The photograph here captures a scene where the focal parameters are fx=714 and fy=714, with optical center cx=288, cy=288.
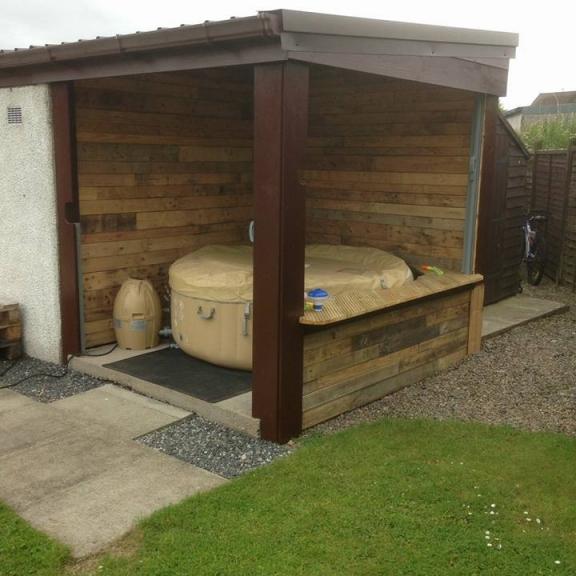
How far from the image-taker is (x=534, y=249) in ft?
31.8

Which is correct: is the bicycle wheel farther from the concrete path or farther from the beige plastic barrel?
the concrete path

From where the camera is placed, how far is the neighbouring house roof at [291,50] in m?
3.97

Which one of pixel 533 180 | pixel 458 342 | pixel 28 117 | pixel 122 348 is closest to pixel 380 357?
pixel 458 342

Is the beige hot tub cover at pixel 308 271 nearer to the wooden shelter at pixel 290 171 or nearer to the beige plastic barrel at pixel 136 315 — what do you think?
the wooden shelter at pixel 290 171

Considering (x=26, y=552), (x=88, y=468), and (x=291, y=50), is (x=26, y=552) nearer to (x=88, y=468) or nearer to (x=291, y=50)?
(x=88, y=468)

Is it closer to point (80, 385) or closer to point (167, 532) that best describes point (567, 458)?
point (167, 532)

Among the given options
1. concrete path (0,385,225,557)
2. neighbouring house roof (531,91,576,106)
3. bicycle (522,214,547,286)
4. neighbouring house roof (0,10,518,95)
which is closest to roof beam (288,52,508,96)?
neighbouring house roof (0,10,518,95)

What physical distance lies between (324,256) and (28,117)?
2.76 metres

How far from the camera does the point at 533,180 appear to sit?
1095cm

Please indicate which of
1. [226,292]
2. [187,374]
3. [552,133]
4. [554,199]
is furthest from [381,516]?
[552,133]

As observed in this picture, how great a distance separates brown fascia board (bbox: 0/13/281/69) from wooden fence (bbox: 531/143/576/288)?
6.66 metres

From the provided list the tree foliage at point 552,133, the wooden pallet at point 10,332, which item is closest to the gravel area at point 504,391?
the wooden pallet at point 10,332

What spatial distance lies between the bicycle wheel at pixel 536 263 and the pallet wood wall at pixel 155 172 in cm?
458

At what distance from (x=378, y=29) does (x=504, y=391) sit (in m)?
2.89
